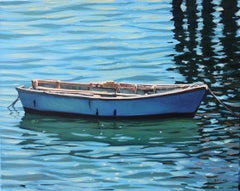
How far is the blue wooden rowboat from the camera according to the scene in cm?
2680

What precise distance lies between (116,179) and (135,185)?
695mm

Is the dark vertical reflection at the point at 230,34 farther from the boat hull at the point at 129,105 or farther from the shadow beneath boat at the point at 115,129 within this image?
the shadow beneath boat at the point at 115,129

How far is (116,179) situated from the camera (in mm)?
20828

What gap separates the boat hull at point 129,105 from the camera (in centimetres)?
2678

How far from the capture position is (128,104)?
27.1 m

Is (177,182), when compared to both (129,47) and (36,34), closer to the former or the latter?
(129,47)

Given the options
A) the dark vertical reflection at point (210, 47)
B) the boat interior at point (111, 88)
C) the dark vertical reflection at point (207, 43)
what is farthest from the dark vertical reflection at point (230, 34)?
the boat interior at point (111, 88)

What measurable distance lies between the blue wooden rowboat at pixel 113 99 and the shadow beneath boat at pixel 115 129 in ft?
0.83

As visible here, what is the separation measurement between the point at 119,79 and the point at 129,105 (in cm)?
725

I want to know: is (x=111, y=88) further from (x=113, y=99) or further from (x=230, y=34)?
(x=230, y=34)

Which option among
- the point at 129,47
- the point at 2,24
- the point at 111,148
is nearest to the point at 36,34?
the point at 2,24

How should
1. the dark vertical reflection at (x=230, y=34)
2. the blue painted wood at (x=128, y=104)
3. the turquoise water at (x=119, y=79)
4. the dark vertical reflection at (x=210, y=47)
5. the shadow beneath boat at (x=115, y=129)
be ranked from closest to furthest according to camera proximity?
the turquoise water at (x=119, y=79)
the shadow beneath boat at (x=115, y=129)
the blue painted wood at (x=128, y=104)
the dark vertical reflection at (x=210, y=47)
the dark vertical reflection at (x=230, y=34)

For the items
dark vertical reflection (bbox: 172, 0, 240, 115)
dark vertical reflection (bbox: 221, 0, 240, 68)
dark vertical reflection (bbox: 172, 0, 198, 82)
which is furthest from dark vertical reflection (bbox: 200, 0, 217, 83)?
dark vertical reflection (bbox: 221, 0, 240, 68)

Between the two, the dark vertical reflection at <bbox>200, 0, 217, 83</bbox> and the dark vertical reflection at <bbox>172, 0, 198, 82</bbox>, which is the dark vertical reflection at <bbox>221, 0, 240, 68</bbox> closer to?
the dark vertical reflection at <bbox>200, 0, 217, 83</bbox>
